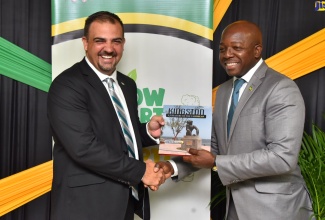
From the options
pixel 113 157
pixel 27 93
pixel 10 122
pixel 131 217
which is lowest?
pixel 131 217

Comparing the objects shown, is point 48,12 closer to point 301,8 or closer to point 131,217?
point 131,217

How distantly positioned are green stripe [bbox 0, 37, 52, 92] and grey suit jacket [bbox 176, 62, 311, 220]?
5.76ft

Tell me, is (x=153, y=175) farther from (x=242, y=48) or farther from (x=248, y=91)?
(x=242, y=48)

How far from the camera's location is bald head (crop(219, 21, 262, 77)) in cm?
228

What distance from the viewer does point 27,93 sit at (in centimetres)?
329

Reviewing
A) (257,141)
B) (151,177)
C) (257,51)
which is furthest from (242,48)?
(151,177)

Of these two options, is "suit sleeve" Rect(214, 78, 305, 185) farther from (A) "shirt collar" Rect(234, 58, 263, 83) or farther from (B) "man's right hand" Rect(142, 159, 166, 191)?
(B) "man's right hand" Rect(142, 159, 166, 191)

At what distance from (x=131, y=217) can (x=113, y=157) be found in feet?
1.68

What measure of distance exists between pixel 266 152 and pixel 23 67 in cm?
215

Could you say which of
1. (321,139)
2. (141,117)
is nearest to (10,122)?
(141,117)

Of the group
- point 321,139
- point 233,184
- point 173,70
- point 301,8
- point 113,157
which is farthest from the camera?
point 301,8

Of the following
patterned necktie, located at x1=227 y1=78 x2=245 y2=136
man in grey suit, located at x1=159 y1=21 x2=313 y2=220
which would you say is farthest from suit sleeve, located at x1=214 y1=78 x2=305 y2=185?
patterned necktie, located at x1=227 y1=78 x2=245 y2=136

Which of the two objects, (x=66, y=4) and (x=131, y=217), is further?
(x=66, y=4)

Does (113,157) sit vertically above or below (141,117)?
below
